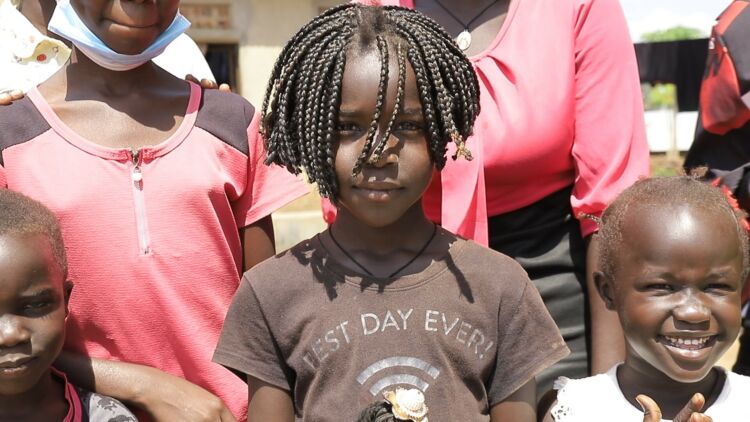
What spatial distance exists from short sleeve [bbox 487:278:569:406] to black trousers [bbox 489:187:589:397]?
0.39 m

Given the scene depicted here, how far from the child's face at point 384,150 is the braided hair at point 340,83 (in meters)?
0.02

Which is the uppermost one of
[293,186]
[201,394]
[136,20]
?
[136,20]

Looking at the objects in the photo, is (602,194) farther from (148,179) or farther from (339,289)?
(148,179)

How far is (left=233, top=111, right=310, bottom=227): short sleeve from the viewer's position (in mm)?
2592

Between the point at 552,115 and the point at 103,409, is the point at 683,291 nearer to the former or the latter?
the point at 552,115

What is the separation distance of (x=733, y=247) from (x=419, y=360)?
0.72 meters

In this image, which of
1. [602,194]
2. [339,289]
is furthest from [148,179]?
[602,194]

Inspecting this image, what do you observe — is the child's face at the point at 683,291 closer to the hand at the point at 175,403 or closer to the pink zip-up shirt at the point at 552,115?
the pink zip-up shirt at the point at 552,115

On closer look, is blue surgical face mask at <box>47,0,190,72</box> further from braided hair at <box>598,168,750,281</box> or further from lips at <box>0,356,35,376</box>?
braided hair at <box>598,168,750,281</box>

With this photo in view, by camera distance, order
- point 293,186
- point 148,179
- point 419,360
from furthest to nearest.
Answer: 1. point 293,186
2. point 148,179
3. point 419,360

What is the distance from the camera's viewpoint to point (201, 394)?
96.3 inches

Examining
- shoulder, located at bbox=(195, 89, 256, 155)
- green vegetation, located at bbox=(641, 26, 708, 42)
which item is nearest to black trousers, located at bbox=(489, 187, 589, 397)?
shoulder, located at bbox=(195, 89, 256, 155)

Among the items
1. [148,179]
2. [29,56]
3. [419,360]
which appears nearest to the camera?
[419,360]

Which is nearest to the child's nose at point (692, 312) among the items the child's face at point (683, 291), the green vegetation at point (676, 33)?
the child's face at point (683, 291)
